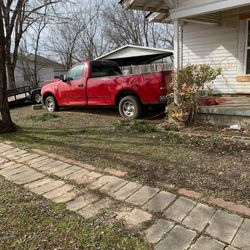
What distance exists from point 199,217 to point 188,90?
147 inches

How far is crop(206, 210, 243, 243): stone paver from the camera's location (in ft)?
7.89

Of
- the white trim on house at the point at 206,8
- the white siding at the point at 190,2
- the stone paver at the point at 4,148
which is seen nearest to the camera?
the stone paver at the point at 4,148

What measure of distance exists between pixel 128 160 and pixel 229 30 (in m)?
6.32

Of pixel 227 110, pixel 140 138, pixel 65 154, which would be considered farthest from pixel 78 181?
pixel 227 110

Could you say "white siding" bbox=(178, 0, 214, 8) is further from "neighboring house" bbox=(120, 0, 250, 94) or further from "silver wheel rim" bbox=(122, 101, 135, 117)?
"silver wheel rim" bbox=(122, 101, 135, 117)

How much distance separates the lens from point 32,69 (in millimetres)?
37406

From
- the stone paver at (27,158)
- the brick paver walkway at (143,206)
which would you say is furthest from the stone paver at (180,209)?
the stone paver at (27,158)

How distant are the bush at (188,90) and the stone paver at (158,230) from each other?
12.6 ft

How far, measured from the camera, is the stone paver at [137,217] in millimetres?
2685

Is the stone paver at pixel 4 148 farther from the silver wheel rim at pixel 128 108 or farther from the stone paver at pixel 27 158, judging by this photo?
the silver wheel rim at pixel 128 108

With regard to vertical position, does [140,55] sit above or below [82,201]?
above

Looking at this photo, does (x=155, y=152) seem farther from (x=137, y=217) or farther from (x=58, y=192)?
(x=137, y=217)

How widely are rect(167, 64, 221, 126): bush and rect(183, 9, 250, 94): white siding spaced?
2942mm

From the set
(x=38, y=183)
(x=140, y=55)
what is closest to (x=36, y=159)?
(x=38, y=183)
